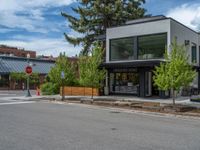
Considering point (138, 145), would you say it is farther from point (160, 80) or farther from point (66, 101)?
point (66, 101)

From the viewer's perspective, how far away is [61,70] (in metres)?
29.7

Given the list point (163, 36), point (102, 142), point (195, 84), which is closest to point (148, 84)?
point (163, 36)

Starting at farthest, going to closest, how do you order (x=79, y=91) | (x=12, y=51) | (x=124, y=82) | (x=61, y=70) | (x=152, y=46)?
(x=12, y=51)
(x=79, y=91)
(x=124, y=82)
(x=61, y=70)
(x=152, y=46)

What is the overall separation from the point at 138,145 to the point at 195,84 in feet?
86.1

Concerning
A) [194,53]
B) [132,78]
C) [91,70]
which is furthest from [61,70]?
[194,53]

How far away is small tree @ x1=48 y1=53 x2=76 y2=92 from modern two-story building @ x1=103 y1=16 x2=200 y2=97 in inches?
154

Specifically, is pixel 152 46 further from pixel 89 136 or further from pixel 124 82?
pixel 89 136

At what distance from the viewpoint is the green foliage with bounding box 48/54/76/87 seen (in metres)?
29.7

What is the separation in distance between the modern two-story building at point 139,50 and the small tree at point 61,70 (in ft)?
12.8

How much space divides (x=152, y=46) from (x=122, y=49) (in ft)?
11.9

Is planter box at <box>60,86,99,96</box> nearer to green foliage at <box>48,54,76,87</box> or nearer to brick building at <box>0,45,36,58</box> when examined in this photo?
green foliage at <box>48,54,76,87</box>

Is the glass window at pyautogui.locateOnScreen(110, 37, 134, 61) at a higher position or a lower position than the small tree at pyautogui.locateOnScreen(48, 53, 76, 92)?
higher

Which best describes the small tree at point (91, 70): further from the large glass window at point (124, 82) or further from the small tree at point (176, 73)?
the small tree at point (176, 73)

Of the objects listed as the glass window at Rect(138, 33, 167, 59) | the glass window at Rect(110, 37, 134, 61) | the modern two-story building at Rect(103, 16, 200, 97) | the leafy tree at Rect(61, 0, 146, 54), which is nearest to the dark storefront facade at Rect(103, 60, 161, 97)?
the modern two-story building at Rect(103, 16, 200, 97)
